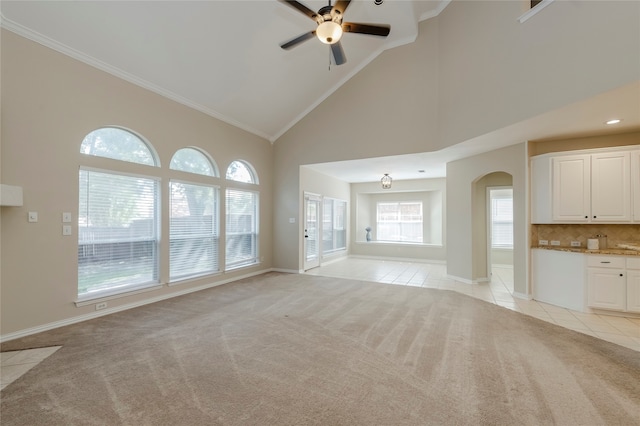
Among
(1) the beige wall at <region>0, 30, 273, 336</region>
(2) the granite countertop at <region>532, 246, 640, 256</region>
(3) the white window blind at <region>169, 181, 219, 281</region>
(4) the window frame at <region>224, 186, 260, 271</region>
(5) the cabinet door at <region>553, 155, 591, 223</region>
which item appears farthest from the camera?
(4) the window frame at <region>224, 186, 260, 271</region>

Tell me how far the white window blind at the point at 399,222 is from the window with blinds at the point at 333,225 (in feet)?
4.82

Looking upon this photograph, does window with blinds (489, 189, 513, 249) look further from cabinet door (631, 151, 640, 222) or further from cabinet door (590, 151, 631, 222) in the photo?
cabinet door (631, 151, 640, 222)

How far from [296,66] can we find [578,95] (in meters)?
4.33

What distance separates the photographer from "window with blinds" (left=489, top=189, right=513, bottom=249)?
7605 millimetres

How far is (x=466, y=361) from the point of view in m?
2.55

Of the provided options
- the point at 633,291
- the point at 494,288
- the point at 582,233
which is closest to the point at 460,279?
the point at 494,288

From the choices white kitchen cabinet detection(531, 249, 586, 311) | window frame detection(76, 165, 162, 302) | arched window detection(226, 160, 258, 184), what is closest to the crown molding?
arched window detection(226, 160, 258, 184)

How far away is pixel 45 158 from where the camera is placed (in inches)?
130

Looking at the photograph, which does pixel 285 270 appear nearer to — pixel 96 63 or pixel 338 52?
pixel 338 52

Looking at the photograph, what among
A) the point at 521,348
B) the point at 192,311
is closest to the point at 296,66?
the point at 192,311

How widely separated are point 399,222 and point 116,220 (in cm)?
826

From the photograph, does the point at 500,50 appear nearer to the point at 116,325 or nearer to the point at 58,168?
the point at 58,168

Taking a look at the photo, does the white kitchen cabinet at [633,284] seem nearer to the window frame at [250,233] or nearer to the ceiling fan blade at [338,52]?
the ceiling fan blade at [338,52]

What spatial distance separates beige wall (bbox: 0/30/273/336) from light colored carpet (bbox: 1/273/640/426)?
1.39 feet
